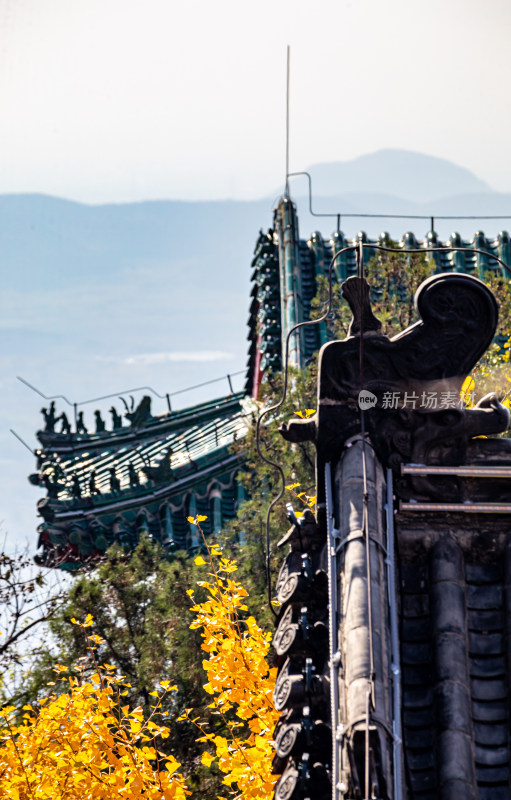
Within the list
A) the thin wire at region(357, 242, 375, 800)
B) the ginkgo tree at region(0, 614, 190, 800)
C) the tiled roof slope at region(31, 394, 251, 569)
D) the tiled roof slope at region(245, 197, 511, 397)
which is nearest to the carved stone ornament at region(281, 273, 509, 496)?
the thin wire at region(357, 242, 375, 800)

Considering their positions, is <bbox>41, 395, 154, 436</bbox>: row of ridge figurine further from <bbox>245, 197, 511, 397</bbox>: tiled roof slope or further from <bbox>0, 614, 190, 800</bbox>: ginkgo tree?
<bbox>0, 614, 190, 800</bbox>: ginkgo tree

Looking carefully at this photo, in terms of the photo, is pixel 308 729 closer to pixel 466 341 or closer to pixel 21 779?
pixel 466 341

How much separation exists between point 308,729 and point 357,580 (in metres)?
1.08

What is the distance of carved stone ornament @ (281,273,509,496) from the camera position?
980cm

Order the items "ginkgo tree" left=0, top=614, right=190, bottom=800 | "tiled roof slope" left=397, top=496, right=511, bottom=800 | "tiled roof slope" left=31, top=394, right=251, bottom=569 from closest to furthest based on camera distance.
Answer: "tiled roof slope" left=397, top=496, right=511, bottom=800, "ginkgo tree" left=0, top=614, right=190, bottom=800, "tiled roof slope" left=31, top=394, right=251, bottom=569

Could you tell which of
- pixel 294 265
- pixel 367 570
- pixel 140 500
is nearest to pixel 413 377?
pixel 367 570

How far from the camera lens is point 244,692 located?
50.9 feet

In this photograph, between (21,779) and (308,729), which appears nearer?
(308,729)

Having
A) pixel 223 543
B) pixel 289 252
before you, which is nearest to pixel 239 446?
pixel 223 543

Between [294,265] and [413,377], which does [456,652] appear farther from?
[294,265]

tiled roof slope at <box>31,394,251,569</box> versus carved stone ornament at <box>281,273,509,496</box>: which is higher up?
tiled roof slope at <box>31,394,251,569</box>

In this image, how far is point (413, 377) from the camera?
9906 millimetres

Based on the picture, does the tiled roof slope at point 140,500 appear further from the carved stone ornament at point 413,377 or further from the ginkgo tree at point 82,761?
the carved stone ornament at point 413,377

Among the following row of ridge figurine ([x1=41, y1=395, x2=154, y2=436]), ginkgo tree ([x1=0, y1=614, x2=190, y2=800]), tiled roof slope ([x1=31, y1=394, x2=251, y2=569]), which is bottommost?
ginkgo tree ([x1=0, y1=614, x2=190, y2=800])
